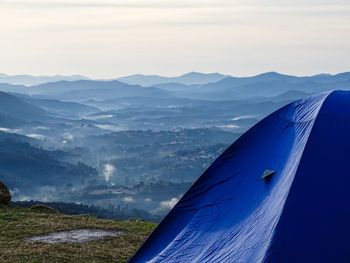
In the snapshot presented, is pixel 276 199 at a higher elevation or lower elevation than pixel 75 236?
higher

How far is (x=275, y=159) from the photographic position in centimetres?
1042

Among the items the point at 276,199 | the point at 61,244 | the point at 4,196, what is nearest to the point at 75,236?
the point at 61,244

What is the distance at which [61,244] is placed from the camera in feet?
47.6

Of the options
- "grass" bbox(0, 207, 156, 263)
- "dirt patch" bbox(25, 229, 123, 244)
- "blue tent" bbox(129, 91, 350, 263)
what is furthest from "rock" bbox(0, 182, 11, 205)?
"blue tent" bbox(129, 91, 350, 263)

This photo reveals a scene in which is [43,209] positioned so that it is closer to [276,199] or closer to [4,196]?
[4,196]

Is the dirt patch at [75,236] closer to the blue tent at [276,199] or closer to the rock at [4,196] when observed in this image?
the blue tent at [276,199]

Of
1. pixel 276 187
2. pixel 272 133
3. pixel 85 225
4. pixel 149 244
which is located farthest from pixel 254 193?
pixel 85 225

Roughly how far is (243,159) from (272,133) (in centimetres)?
84

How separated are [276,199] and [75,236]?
806 cm

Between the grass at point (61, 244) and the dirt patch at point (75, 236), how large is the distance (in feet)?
1.03

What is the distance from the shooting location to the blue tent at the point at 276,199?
8.75m

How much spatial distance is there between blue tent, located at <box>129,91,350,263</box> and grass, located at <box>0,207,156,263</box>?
2.41 metres

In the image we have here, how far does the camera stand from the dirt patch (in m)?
15.0

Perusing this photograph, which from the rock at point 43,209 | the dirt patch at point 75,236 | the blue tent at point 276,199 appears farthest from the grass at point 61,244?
the blue tent at point 276,199
